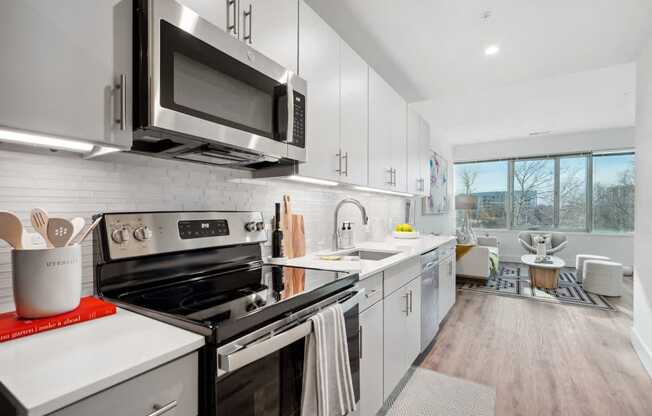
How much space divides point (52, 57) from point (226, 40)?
0.53 meters

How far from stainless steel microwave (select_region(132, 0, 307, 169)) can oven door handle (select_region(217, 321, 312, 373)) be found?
0.66 m

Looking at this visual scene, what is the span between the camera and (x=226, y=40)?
112 centimetres

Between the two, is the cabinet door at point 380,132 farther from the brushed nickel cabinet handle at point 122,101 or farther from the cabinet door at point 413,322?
the brushed nickel cabinet handle at point 122,101

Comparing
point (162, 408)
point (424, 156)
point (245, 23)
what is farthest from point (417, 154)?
point (162, 408)

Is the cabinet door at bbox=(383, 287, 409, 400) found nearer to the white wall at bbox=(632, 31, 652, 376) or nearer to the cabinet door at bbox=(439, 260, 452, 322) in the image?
the cabinet door at bbox=(439, 260, 452, 322)

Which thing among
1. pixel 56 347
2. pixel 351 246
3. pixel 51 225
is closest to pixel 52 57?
pixel 51 225

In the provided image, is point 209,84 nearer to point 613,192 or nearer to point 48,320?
point 48,320

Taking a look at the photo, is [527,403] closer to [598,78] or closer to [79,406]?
[79,406]

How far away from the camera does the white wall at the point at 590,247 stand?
5.91 m

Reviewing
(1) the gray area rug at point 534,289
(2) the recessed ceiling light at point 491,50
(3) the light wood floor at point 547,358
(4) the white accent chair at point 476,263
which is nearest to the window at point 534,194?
(1) the gray area rug at point 534,289

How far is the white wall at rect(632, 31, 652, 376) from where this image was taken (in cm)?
238

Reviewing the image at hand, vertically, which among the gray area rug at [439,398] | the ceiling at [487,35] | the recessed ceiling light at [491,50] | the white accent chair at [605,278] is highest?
the ceiling at [487,35]

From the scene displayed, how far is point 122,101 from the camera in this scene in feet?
2.88

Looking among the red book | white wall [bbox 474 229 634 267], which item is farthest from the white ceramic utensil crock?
white wall [bbox 474 229 634 267]
